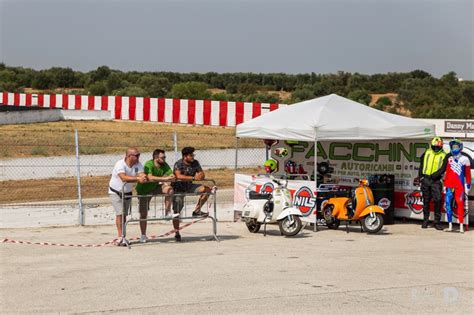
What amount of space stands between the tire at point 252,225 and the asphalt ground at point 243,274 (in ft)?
0.49

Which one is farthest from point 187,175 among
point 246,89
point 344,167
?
point 246,89

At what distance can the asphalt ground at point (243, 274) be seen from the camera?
33.2 ft

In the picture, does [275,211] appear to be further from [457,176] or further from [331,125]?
[457,176]

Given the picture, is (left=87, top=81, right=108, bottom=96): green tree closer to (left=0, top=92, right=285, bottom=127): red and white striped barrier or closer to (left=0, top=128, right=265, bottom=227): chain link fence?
(left=0, top=92, right=285, bottom=127): red and white striped barrier

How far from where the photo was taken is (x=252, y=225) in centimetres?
1702

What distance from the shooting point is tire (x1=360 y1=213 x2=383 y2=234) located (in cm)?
1691

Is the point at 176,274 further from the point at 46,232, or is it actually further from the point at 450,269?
the point at 46,232

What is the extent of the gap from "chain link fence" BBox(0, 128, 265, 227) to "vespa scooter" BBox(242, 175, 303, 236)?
265 centimetres

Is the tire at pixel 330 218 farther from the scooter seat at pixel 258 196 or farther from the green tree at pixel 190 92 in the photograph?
the green tree at pixel 190 92

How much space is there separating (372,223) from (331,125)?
193 cm

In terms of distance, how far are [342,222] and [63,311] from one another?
32.4ft

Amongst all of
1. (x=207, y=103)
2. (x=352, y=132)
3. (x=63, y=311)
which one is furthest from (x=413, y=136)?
(x=207, y=103)

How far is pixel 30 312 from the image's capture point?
9680 millimetres

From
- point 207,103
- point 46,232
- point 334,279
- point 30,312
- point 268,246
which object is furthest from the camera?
point 207,103
